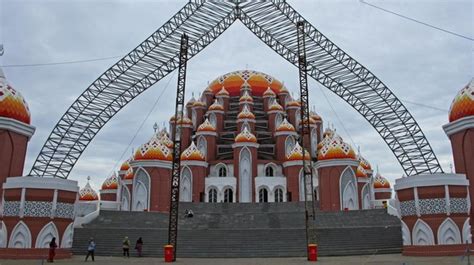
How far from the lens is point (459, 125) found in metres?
24.1

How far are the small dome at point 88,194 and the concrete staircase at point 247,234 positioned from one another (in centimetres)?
2420

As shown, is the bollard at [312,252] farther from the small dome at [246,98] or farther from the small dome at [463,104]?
the small dome at [246,98]

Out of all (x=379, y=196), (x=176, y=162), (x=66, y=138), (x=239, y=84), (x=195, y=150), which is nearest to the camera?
(x=176, y=162)

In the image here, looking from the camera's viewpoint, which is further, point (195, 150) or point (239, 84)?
point (239, 84)

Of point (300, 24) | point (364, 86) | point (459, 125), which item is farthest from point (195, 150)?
point (459, 125)

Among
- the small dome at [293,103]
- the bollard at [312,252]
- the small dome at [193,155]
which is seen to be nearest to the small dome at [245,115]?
the small dome at [293,103]

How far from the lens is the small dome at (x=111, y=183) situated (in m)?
55.0

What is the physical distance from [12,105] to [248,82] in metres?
37.0

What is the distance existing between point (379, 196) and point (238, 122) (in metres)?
20.3

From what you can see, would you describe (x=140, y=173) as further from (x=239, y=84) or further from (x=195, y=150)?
(x=239, y=84)

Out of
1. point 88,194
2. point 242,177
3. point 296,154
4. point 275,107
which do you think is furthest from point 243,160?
point 88,194

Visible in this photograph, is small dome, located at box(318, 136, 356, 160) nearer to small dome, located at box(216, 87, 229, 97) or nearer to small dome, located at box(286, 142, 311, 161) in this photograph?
small dome, located at box(286, 142, 311, 161)

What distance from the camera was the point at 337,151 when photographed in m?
38.0

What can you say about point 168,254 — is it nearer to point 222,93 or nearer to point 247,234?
point 247,234
